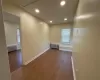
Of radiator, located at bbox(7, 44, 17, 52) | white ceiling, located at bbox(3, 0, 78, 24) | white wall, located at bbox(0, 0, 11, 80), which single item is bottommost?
radiator, located at bbox(7, 44, 17, 52)

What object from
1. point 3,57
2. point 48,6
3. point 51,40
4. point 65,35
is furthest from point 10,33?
point 3,57

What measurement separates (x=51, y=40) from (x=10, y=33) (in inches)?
146

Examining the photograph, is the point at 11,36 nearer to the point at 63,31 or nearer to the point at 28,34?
Answer: the point at 28,34

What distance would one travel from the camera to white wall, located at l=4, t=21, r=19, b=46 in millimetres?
5167

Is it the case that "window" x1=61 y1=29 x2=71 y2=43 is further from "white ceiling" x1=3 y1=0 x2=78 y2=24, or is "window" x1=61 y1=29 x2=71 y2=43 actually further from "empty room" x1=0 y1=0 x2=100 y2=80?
"white ceiling" x1=3 y1=0 x2=78 y2=24

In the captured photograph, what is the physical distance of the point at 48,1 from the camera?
7.48ft

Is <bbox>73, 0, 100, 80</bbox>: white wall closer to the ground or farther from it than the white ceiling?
closer to the ground

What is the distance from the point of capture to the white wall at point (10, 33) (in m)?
5.17

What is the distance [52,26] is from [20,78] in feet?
17.0

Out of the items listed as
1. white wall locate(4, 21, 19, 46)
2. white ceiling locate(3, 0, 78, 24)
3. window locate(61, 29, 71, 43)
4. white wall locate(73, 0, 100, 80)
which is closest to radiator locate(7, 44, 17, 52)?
white wall locate(4, 21, 19, 46)

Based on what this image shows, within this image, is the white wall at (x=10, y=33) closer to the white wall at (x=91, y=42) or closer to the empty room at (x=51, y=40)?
the empty room at (x=51, y=40)

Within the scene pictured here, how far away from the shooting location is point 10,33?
544cm

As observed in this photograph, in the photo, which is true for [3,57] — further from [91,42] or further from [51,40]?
[51,40]

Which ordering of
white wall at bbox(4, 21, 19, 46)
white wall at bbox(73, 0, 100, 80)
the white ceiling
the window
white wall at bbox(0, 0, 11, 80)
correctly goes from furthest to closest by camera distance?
the window → white wall at bbox(4, 21, 19, 46) → the white ceiling → white wall at bbox(0, 0, 11, 80) → white wall at bbox(73, 0, 100, 80)
